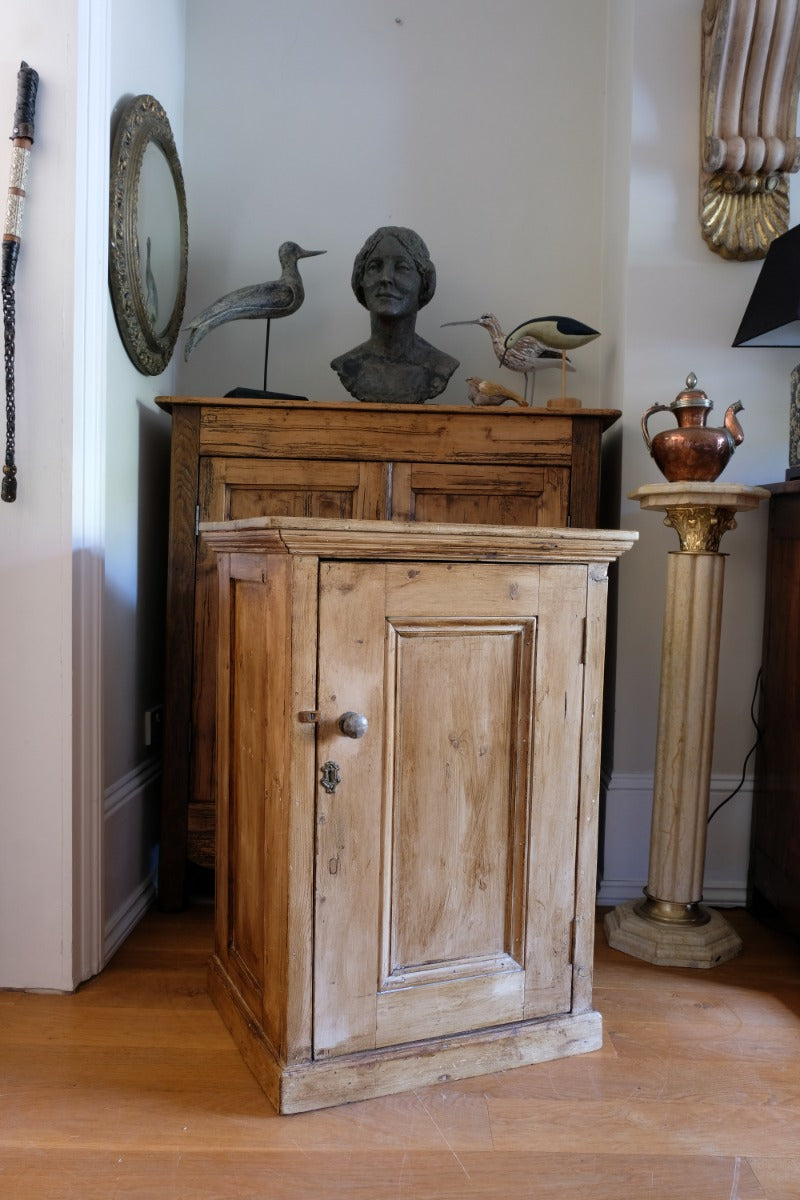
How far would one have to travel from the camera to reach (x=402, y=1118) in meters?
1.34

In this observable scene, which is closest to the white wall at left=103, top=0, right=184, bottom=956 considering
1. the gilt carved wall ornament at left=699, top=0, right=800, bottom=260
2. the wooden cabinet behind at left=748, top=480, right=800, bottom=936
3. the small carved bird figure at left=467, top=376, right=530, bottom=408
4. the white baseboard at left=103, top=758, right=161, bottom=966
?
the white baseboard at left=103, top=758, right=161, bottom=966

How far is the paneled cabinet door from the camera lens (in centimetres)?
135

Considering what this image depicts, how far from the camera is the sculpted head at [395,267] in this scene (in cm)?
221

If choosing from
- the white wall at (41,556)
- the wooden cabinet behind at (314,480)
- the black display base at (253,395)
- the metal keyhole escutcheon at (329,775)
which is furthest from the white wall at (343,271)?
the metal keyhole escutcheon at (329,775)

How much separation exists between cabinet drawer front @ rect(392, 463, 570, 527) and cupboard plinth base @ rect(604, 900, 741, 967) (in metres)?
0.97

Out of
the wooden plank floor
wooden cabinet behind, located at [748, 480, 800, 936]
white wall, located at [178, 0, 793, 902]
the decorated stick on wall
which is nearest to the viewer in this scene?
the wooden plank floor

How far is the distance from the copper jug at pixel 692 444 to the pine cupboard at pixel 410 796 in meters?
0.51

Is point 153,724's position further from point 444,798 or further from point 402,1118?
point 402,1118

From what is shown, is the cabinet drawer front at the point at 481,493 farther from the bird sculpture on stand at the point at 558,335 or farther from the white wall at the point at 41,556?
the white wall at the point at 41,556

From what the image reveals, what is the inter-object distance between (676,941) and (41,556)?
161cm

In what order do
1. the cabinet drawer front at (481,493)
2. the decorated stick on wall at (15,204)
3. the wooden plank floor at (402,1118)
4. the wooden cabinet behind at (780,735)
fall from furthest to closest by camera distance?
the cabinet drawer front at (481,493), the wooden cabinet behind at (780,735), the decorated stick on wall at (15,204), the wooden plank floor at (402,1118)

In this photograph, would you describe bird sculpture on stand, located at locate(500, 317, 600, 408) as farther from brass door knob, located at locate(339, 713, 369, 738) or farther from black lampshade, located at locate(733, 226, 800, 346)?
brass door knob, located at locate(339, 713, 369, 738)

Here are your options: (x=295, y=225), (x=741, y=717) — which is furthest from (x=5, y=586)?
(x=741, y=717)

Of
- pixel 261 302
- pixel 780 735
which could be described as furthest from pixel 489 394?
pixel 780 735
